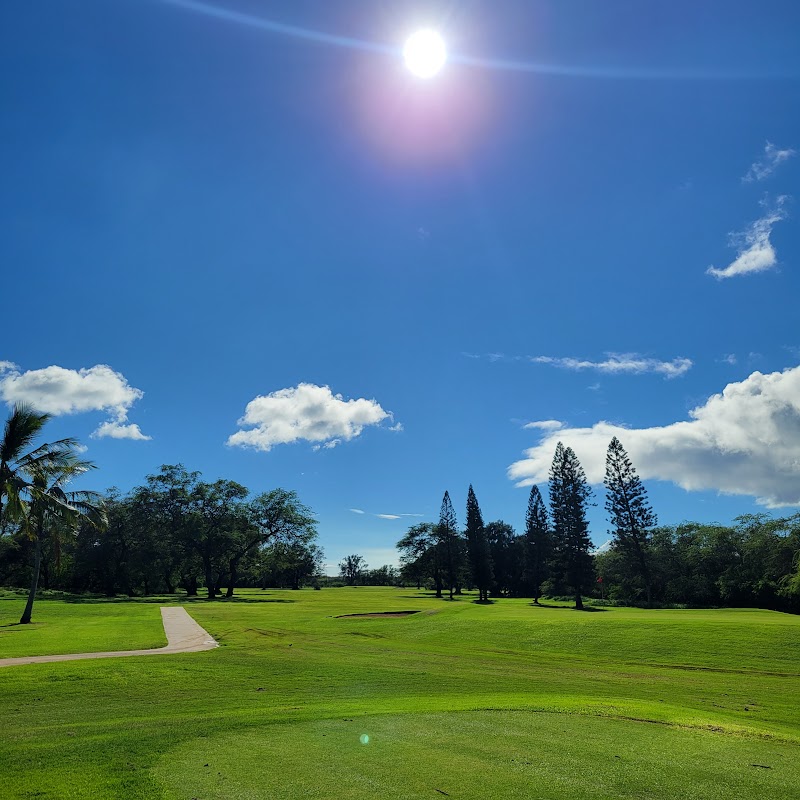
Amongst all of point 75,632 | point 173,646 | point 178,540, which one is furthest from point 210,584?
point 173,646

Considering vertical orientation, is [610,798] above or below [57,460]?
below

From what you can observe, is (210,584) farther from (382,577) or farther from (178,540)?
(382,577)

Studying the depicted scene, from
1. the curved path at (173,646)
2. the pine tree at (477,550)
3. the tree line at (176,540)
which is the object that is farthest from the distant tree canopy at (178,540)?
the curved path at (173,646)

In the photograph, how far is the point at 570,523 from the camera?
213 feet

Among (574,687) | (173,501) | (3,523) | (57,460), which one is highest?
(173,501)

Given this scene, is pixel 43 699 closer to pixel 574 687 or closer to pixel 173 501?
pixel 574 687

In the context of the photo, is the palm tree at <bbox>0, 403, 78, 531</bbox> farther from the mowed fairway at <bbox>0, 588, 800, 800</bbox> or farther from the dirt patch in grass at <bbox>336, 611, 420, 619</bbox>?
the dirt patch in grass at <bbox>336, 611, 420, 619</bbox>

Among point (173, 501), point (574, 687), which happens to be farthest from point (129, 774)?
point (173, 501)

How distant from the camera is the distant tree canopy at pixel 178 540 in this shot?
233 feet

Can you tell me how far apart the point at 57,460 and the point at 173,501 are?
167 feet

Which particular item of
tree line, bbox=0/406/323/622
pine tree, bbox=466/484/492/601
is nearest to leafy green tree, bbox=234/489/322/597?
tree line, bbox=0/406/323/622

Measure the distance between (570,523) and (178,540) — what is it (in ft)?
168

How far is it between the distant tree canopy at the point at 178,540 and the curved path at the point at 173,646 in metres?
39.6

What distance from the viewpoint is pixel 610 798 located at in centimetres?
589
